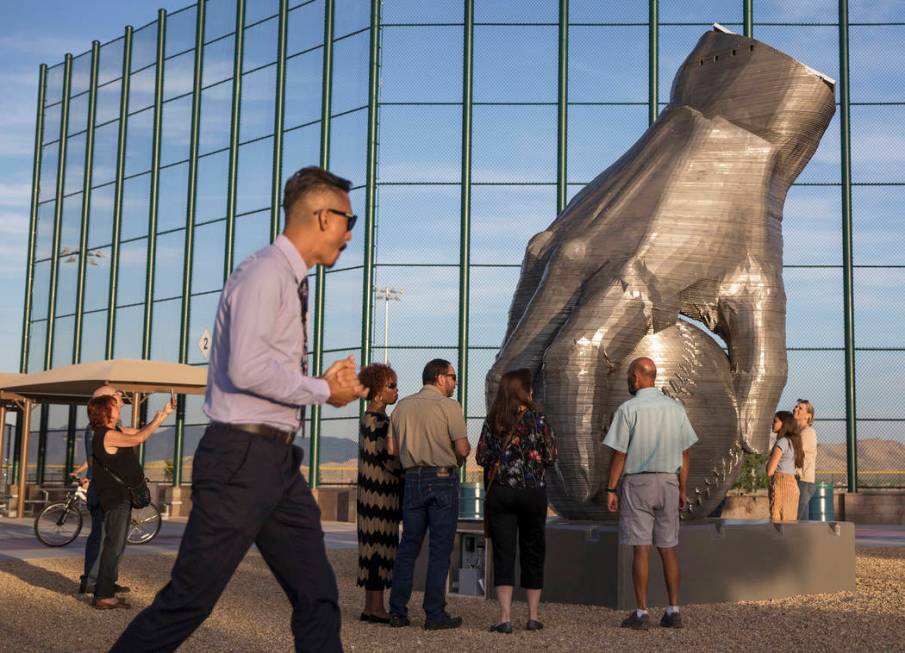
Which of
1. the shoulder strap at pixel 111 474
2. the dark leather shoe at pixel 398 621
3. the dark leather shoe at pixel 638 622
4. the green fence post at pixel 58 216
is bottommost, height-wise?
the dark leather shoe at pixel 398 621

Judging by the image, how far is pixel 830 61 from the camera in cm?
2288

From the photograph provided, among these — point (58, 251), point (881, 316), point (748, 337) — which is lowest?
point (748, 337)

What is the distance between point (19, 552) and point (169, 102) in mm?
17073

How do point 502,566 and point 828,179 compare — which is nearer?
point 502,566

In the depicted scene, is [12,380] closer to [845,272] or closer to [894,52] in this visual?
[845,272]

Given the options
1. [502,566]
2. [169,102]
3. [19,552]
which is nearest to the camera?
[502,566]

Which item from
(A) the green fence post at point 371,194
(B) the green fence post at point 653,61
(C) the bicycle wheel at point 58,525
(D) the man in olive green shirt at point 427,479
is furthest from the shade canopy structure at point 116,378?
(D) the man in olive green shirt at point 427,479

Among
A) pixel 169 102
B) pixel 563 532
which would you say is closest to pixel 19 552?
pixel 563 532

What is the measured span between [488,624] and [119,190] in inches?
925

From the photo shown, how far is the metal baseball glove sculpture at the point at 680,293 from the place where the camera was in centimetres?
803

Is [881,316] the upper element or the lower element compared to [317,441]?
upper

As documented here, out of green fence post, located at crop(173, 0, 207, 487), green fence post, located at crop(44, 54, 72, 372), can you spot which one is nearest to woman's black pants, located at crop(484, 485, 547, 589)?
green fence post, located at crop(173, 0, 207, 487)

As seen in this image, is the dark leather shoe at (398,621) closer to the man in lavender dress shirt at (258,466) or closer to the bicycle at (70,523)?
the man in lavender dress shirt at (258,466)

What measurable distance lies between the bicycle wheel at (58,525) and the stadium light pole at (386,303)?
8587mm
